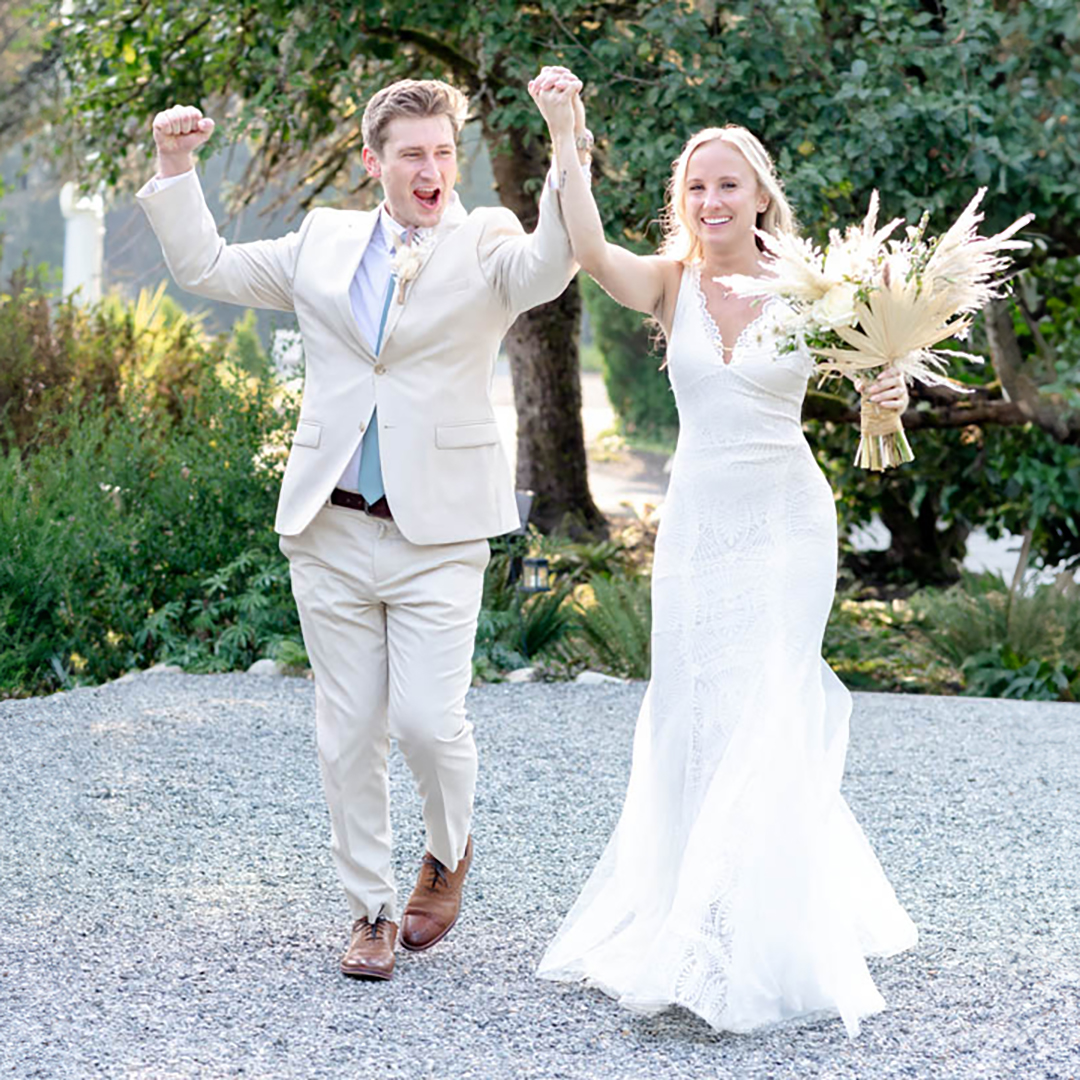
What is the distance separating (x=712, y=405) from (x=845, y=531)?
7562 millimetres

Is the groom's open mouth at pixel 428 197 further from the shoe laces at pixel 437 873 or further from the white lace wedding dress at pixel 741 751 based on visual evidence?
the shoe laces at pixel 437 873

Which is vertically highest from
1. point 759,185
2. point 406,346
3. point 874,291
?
point 759,185

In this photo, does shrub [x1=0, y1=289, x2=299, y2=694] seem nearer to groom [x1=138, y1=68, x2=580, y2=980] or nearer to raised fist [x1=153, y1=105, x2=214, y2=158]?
groom [x1=138, y1=68, x2=580, y2=980]

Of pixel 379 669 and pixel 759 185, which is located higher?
pixel 759 185

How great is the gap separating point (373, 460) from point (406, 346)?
0.27 m

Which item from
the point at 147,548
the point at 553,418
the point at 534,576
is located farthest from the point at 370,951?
the point at 553,418

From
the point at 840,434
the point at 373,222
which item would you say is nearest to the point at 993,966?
the point at 373,222

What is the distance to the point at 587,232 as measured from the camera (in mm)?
3576

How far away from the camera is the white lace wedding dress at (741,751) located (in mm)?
A: 3533

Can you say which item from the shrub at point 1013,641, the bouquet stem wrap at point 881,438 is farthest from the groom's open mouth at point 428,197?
the shrub at point 1013,641

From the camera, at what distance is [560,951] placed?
3828 mm

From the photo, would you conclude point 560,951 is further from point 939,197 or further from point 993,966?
point 939,197

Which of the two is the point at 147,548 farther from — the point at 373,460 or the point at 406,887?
the point at 373,460

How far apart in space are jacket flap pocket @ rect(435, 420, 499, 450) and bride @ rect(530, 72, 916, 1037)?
0.44 m
